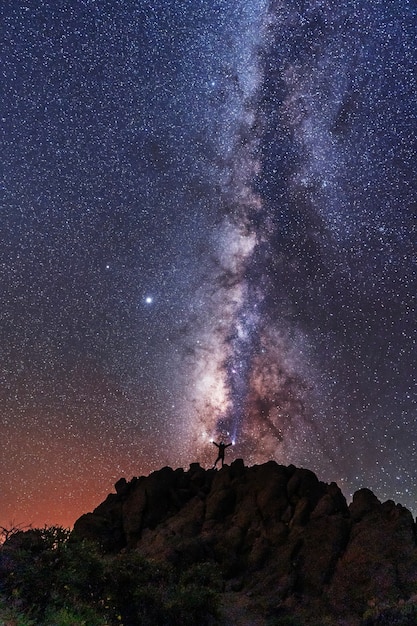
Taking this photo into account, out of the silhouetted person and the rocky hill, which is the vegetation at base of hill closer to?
the rocky hill

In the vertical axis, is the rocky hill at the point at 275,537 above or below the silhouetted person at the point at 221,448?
below

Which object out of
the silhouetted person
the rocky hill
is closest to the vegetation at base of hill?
the rocky hill

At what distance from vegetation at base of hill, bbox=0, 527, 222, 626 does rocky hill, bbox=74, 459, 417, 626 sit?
855cm

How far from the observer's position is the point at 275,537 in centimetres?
4697

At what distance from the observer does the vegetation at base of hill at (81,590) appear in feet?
50.6

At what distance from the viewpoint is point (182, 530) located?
50469mm

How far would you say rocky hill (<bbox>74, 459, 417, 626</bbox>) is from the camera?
122ft

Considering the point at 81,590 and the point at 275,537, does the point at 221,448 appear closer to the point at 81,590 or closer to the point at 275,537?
the point at 275,537

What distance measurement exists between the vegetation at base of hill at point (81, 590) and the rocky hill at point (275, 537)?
8.55 meters

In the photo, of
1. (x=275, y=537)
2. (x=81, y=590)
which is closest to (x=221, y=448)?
(x=275, y=537)

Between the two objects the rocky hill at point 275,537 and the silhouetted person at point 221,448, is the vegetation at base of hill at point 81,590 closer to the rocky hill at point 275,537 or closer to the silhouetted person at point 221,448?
the rocky hill at point 275,537

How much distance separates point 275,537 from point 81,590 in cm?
3063

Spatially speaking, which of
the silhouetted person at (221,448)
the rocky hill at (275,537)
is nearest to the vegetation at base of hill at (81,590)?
the rocky hill at (275,537)

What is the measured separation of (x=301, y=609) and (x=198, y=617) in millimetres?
13698
